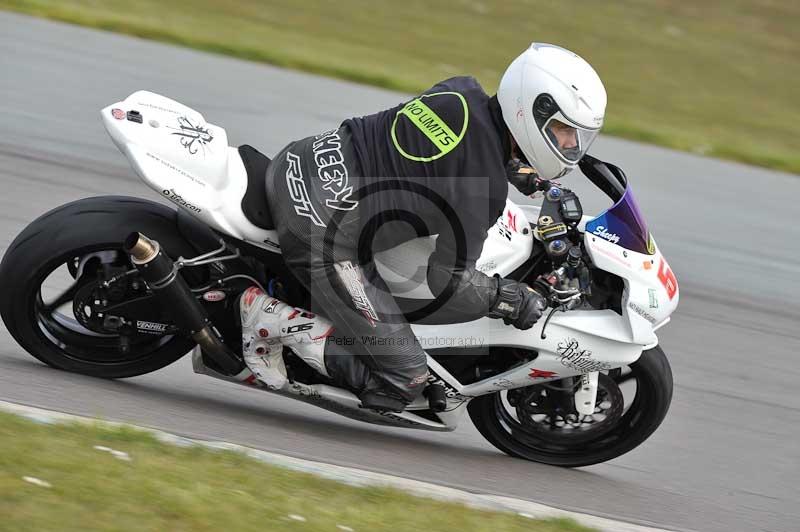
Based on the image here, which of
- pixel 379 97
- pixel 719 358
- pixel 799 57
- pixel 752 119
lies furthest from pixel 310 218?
pixel 799 57

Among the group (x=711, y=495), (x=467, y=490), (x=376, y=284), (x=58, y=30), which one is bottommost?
(x=711, y=495)

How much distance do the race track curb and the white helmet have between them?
52.1 inches

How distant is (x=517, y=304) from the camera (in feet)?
15.0

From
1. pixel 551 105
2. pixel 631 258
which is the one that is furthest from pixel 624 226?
pixel 551 105

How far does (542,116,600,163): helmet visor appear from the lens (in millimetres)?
4320

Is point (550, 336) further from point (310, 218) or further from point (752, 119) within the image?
point (752, 119)

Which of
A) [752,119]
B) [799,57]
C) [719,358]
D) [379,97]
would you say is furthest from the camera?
[799,57]

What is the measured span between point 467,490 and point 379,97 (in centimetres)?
722

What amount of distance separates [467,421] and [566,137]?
178 cm

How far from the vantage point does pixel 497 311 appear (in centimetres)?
459

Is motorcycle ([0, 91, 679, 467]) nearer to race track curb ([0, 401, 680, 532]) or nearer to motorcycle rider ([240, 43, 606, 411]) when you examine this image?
motorcycle rider ([240, 43, 606, 411])

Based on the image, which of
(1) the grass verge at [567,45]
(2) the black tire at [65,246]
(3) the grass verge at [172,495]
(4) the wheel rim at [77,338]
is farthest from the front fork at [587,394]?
(1) the grass verge at [567,45]

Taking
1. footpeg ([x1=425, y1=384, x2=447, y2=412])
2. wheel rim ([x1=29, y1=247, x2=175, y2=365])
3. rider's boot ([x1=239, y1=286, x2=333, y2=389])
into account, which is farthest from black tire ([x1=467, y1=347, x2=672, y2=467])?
wheel rim ([x1=29, y1=247, x2=175, y2=365])

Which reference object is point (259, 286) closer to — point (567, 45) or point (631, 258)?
point (631, 258)
